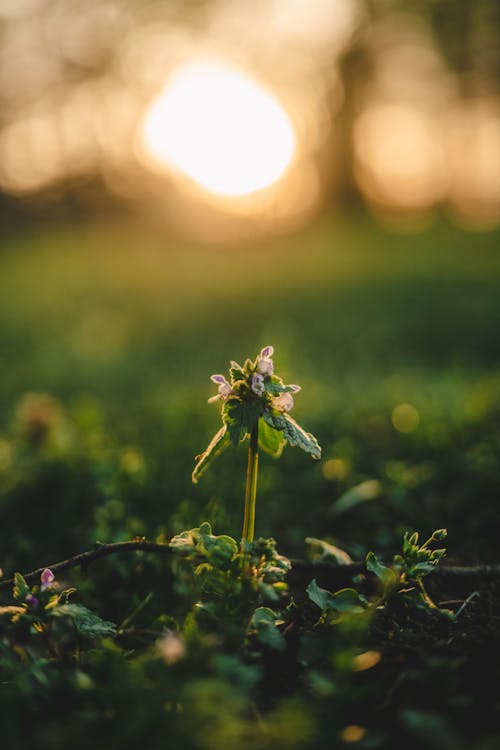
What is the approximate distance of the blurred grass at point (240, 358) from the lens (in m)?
2.03

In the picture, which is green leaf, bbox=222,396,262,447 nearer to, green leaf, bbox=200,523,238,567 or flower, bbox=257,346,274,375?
flower, bbox=257,346,274,375

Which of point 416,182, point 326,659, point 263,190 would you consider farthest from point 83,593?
point 416,182

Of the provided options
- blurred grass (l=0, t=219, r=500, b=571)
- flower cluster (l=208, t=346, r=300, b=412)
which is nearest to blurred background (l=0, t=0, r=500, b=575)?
blurred grass (l=0, t=219, r=500, b=571)

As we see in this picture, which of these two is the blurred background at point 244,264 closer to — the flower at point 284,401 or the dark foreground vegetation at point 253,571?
the dark foreground vegetation at point 253,571

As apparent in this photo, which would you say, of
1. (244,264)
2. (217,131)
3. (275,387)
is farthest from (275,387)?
(217,131)

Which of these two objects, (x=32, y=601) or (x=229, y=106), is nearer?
(x=32, y=601)

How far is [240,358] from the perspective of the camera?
17.3ft

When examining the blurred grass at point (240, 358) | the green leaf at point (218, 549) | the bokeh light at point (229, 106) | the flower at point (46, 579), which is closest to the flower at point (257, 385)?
the green leaf at point (218, 549)

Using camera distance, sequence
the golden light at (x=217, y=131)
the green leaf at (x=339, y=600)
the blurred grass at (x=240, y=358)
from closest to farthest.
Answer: the green leaf at (x=339, y=600) < the blurred grass at (x=240, y=358) < the golden light at (x=217, y=131)

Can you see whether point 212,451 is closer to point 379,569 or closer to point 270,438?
point 270,438

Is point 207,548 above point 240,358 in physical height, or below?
below

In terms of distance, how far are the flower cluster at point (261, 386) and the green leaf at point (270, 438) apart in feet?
0.23

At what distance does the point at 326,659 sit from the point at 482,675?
0.90 feet

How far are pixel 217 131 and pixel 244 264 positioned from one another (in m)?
6.26
